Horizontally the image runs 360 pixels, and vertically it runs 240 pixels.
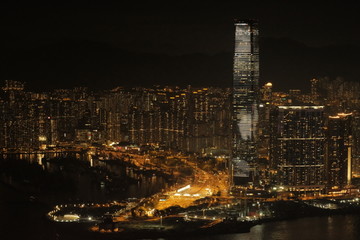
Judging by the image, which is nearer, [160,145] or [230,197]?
[230,197]

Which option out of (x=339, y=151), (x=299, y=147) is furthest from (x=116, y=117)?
(x=339, y=151)

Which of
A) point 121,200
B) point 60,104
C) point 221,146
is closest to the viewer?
point 121,200

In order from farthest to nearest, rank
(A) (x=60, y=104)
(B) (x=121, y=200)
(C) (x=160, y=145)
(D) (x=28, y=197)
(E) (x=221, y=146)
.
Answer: (A) (x=60, y=104), (C) (x=160, y=145), (E) (x=221, y=146), (D) (x=28, y=197), (B) (x=121, y=200)

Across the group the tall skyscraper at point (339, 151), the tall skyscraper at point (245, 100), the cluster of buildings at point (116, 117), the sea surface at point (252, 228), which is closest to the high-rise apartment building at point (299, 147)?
the tall skyscraper at point (339, 151)

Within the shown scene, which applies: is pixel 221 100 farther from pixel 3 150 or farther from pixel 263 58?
pixel 3 150

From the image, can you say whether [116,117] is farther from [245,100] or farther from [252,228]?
[252,228]

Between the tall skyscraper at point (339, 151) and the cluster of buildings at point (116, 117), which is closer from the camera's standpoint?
the tall skyscraper at point (339, 151)

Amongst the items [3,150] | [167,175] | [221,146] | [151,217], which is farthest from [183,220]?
[3,150]

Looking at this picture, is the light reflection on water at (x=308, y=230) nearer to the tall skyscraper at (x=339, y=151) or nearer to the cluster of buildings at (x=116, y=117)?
the tall skyscraper at (x=339, y=151)

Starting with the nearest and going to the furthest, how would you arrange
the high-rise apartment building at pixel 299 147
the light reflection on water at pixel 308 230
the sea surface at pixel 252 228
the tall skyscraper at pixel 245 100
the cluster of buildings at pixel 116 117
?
the sea surface at pixel 252 228 → the light reflection on water at pixel 308 230 → the high-rise apartment building at pixel 299 147 → the tall skyscraper at pixel 245 100 → the cluster of buildings at pixel 116 117
